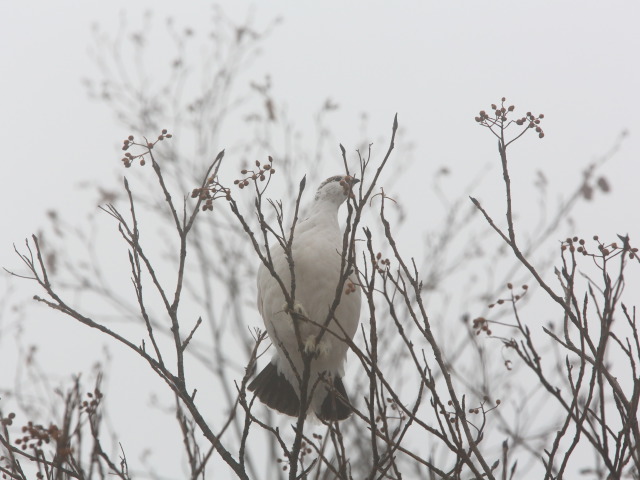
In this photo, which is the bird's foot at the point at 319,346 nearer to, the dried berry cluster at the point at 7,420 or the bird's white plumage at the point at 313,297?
the bird's white plumage at the point at 313,297

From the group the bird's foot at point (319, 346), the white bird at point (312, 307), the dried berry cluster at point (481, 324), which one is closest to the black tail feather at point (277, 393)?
the white bird at point (312, 307)

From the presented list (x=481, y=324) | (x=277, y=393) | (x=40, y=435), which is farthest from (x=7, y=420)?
(x=277, y=393)

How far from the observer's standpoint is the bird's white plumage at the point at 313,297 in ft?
13.7

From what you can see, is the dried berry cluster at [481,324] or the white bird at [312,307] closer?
the dried berry cluster at [481,324]

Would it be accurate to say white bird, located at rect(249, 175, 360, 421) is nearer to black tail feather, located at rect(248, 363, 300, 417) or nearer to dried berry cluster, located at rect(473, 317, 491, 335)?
black tail feather, located at rect(248, 363, 300, 417)

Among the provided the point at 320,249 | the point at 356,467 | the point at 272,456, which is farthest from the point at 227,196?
the point at 272,456

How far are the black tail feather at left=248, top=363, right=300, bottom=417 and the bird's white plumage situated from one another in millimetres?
69

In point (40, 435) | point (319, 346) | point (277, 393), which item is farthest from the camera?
point (277, 393)

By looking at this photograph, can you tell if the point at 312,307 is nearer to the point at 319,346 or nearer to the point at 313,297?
the point at 313,297

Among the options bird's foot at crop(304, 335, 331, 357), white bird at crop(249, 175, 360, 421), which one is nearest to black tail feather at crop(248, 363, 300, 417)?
white bird at crop(249, 175, 360, 421)

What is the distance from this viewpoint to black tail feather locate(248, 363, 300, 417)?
15.6 feet

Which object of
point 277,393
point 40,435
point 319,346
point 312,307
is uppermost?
point 312,307

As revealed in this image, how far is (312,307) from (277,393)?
86 centimetres

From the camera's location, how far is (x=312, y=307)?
4.20 m
